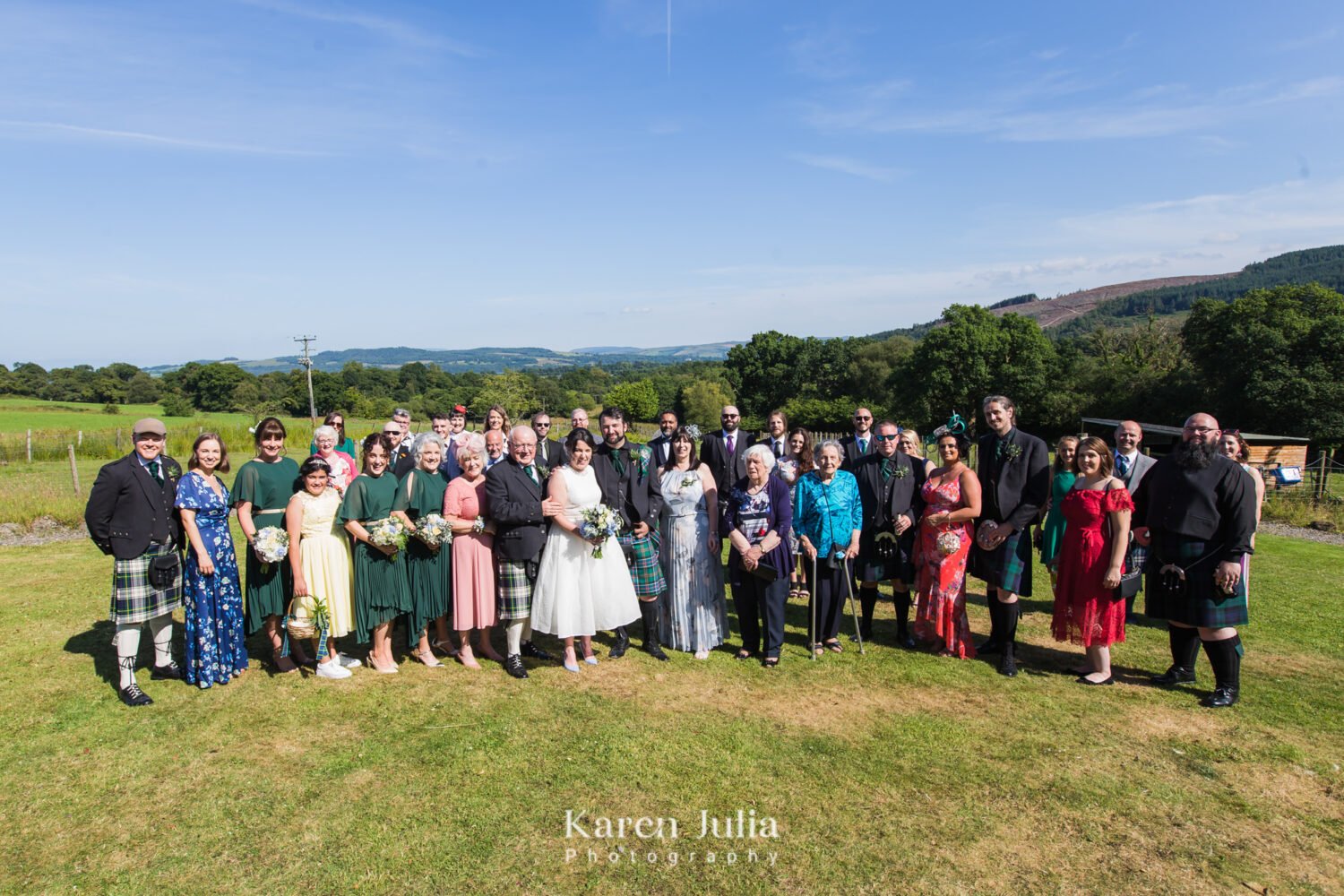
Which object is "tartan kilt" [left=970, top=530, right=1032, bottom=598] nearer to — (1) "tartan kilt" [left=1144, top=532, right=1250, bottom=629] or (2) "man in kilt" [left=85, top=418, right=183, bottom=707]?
(1) "tartan kilt" [left=1144, top=532, right=1250, bottom=629]

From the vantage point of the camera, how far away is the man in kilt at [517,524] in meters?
5.58

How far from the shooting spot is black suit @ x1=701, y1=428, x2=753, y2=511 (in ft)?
26.3

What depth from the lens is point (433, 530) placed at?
554 cm

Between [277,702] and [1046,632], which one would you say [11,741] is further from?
[1046,632]

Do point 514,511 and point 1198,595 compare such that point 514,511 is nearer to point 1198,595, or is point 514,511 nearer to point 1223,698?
point 1198,595

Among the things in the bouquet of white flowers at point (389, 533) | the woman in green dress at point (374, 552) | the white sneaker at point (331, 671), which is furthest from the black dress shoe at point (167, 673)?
the bouquet of white flowers at point (389, 533)

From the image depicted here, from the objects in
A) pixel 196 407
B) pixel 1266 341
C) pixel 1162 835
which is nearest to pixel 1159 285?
pixel 1266 341

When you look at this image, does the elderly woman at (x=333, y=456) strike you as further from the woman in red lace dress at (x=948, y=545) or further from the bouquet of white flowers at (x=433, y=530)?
the woman in red lace dress at (x=948, y=545)

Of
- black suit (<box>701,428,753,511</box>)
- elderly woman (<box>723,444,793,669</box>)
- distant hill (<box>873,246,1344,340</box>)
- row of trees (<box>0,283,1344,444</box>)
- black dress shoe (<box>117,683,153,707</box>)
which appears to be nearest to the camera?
black dress shoe (<box>117,683,153,707</box>)

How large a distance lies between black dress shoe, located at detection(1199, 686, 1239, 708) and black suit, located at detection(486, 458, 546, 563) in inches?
204

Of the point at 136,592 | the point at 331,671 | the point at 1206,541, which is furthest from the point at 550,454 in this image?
the point at 1206,541

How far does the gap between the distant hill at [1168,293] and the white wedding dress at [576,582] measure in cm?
12257

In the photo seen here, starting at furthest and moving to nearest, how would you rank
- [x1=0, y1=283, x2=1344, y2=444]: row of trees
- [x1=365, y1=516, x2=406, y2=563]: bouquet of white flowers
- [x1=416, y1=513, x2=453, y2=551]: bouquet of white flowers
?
1. [x1=0, y1=283, x2=1344, y2=444]: row of trees
2. [x1=416, y1=513, x2=453, y2=551]: bouquet of white flowers
3. [x1=365, y1=516, x2=406, y2=563]: bouquet of white flowers

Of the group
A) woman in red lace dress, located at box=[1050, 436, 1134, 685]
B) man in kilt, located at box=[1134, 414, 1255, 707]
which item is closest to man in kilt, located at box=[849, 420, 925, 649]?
woman in red lace dress, located at box=[1050, 436, 1134, 685]
